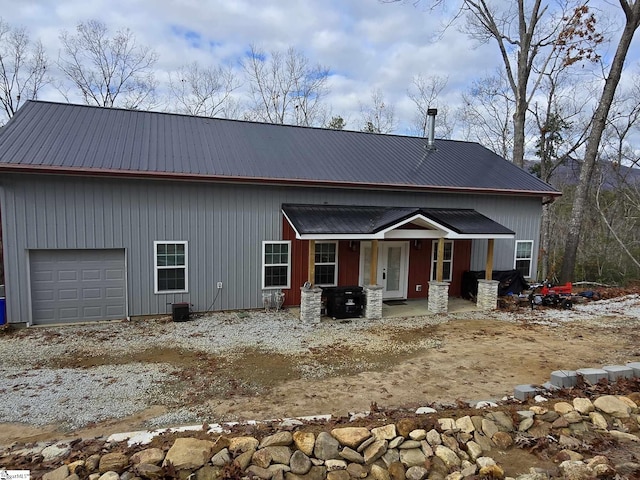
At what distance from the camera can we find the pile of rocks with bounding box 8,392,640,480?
3395 millimetres

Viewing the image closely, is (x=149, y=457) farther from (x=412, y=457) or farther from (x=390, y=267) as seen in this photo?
(x=390, y=267)

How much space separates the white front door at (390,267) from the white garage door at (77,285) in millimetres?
6510

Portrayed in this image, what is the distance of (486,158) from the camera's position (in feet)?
50.1

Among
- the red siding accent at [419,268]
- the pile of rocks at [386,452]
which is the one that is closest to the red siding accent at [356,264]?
the red siding accent at [419,268]

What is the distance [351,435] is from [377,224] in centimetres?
683

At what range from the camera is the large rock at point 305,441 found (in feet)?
12.1

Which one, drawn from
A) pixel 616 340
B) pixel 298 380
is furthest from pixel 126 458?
pixel 616 340

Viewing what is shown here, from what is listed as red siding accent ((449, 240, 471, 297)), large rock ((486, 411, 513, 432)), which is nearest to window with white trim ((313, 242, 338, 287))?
red siding accent ((449, 240, 471, 297))

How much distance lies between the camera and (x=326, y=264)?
11.3 meters

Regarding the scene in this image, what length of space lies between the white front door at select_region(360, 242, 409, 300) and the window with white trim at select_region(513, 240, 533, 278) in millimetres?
4390

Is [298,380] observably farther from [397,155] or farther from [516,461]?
[397,155]

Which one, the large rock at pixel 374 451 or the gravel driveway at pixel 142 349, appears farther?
the gravel driveway at pixel 142 349

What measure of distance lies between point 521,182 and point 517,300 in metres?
4.24

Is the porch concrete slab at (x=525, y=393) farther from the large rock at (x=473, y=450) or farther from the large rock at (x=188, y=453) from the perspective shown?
the large rock at (x=188, y=453)
